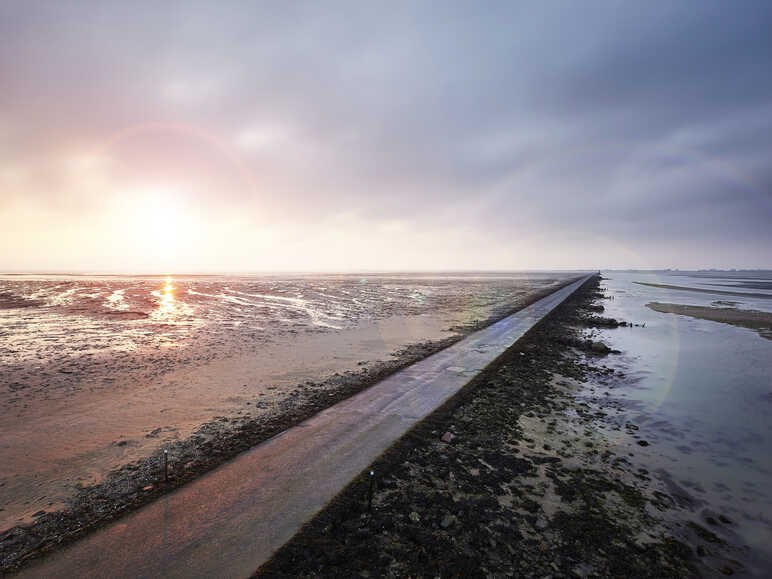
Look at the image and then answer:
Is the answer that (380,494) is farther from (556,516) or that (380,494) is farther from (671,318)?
(671,318)

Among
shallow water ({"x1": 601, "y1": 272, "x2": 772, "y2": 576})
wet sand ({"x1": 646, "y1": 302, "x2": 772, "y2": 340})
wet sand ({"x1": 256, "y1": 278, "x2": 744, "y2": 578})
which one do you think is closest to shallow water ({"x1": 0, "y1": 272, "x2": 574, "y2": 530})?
wet sand ({"x1": 256, "y1": 278, "x2": 744, "y2": 578})

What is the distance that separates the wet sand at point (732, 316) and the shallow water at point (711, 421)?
6.75m

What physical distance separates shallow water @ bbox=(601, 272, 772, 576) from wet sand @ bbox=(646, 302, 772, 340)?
6752 millimetres

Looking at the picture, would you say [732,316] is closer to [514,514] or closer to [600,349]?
[600,349]

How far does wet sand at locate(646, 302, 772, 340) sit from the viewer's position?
1043 inches

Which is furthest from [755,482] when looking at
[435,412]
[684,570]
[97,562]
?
[97,562]

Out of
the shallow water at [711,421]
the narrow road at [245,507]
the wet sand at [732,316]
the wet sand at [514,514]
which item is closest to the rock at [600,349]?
the shallow water at [711,421]

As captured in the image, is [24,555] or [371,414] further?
[371,414]

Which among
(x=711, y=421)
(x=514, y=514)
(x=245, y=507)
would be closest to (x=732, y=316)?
(x=711, y=421)

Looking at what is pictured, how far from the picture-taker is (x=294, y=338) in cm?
2061

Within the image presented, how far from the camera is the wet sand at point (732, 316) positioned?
26.5m

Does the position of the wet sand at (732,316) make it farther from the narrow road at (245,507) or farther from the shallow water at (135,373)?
the narrow road at (245,507)

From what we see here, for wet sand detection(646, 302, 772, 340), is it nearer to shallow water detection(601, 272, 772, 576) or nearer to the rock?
shallow water detection(601, 272, 772, 576)

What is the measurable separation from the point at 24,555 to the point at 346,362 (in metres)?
11.5
